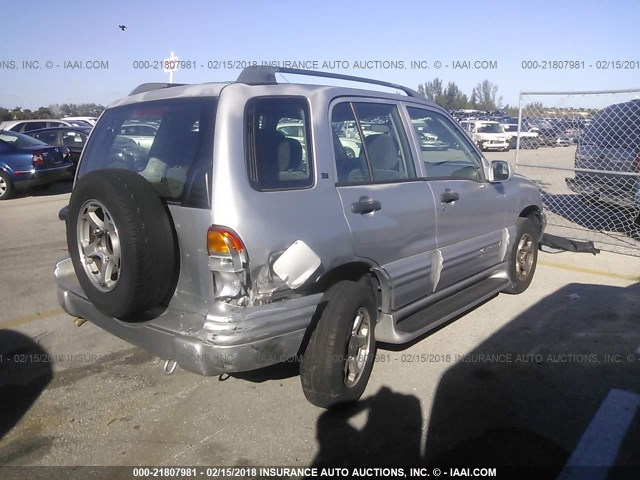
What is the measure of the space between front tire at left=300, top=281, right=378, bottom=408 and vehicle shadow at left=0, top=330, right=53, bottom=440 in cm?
181

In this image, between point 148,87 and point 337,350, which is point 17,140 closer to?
point 148,87

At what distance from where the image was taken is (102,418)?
3357 millimetres

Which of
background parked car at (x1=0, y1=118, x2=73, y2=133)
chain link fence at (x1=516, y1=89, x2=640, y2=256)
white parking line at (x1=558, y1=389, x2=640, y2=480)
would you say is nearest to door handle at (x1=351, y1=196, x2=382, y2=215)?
white parking line at (x1=558, y1=389, x2=640, y2=480)

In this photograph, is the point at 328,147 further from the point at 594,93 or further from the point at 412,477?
the point at 594,93

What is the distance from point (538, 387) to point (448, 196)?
5.01ft

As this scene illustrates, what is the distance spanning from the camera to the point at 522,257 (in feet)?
18.5

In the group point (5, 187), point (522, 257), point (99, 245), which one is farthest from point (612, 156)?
point (5, 187)

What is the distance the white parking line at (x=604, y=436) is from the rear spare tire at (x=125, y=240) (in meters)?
2.36

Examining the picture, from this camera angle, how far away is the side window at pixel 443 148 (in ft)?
14.0

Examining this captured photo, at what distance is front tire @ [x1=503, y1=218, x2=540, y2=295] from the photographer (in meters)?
5.38

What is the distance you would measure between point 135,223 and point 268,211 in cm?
69

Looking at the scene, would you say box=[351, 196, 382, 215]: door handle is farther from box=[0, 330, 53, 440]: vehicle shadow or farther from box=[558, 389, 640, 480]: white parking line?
box=[0, 330, 53, 440]: vehicle shadow

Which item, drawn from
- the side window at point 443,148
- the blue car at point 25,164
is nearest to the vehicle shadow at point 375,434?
the side window at point 443,148

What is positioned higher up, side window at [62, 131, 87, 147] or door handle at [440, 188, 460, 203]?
side window at [62, 131, 87, 147]
